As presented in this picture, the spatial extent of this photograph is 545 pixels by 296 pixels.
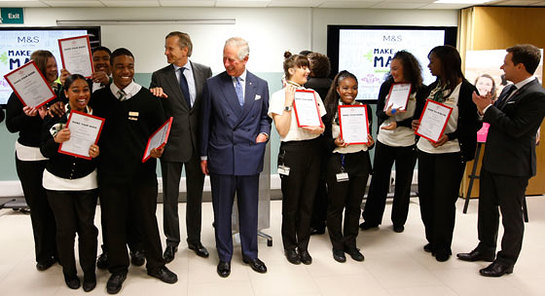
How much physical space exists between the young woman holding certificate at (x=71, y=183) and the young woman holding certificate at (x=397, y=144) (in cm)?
242

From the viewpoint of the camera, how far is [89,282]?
2902mm

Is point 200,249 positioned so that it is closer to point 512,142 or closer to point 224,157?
point 224,157

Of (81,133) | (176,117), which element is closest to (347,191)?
(176,117)

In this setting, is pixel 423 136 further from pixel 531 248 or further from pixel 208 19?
pixel 208 19

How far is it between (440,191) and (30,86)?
9.98 ft

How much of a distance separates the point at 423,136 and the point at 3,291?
10.6ft

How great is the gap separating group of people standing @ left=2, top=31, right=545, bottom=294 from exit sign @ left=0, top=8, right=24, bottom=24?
7.68 feet

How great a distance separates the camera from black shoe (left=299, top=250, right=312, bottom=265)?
3.34 meters

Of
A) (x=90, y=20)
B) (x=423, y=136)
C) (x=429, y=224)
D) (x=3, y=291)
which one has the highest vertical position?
(x=90, y=20)

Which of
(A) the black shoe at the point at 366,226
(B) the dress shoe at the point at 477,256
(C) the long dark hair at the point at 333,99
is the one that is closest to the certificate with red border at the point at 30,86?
(C) the long dark hair at the point at 333,99

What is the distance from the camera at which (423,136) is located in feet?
10.9

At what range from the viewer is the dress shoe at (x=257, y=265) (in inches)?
125

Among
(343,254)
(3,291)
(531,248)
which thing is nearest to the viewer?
(3,291)

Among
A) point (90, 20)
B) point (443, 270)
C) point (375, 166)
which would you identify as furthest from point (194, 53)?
point (443, 270)
